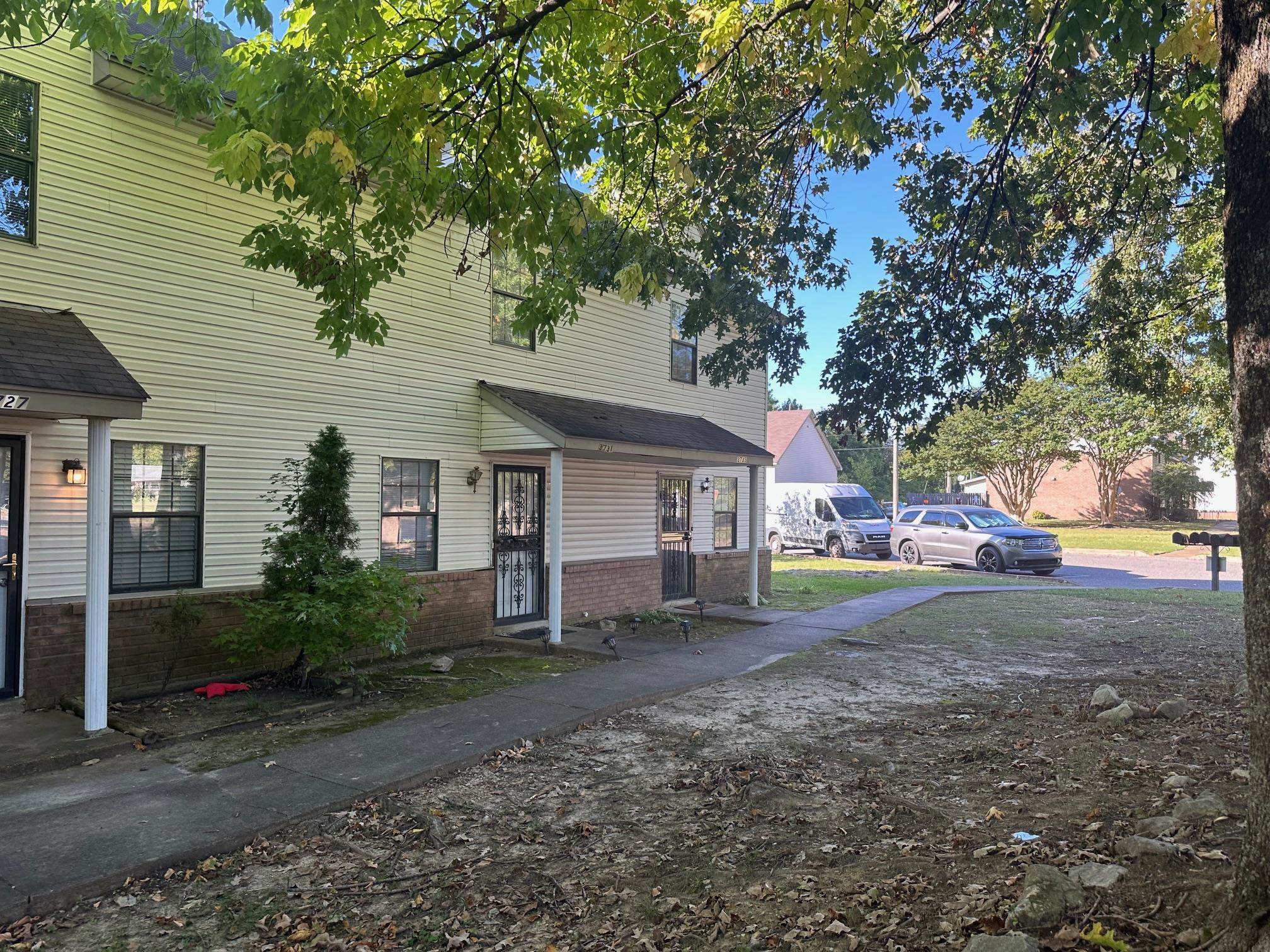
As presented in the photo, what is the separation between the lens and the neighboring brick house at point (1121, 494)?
153ft

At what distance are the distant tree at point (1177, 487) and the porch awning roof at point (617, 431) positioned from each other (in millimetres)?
37610

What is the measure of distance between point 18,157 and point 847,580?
59.6 feet

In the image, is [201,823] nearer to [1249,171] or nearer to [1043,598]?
[1249,171]

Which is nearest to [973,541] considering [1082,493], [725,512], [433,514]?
[725,512]

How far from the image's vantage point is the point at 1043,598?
55.9ft

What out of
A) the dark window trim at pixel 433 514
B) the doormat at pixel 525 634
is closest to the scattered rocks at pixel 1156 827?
the doormat at pixel 525 634

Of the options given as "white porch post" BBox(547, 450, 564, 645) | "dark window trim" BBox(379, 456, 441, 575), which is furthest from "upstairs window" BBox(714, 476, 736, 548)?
"dark window trim" BBox(379, 456, 441, 575)

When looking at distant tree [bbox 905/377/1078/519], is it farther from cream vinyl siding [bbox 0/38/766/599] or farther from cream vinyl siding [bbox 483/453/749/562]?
cream vinyl siding [bbox 0/38/766/599]

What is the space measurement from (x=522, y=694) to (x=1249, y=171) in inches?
280

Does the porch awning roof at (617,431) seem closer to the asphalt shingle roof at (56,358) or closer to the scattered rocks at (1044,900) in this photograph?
the asphalt shingle roof at (56,358)

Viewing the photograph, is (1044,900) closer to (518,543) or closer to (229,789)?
(229,789)

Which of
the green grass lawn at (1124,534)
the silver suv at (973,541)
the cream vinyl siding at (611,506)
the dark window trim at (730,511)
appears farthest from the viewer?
the green grass lawn at (1124,534)

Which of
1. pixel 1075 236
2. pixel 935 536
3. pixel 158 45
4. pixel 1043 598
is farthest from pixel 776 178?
pixel 935 536

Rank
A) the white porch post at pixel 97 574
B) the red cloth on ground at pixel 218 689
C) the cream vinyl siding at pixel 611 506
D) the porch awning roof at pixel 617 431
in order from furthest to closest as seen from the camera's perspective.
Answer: the cream vinyl siding at pixel 611 506 → the porch awning roof at pixel 617 431 → the red cloth on ground at pixel 218 689 → the white porch post at pixel 97 574
